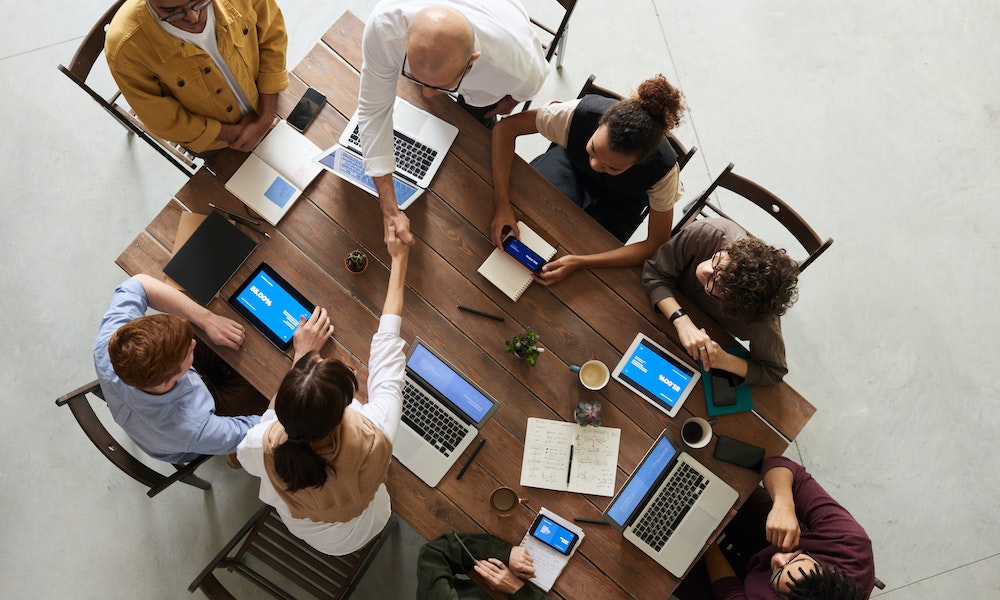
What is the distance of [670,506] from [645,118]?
128cm

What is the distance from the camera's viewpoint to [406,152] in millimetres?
2316

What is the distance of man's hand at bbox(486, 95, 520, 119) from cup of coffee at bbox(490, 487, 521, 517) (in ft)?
4.75

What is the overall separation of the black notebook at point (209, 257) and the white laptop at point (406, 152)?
40 cm

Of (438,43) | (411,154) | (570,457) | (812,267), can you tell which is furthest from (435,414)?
(812,267)

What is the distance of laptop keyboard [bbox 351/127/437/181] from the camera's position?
2.30m

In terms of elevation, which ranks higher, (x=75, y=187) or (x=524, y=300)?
(x=524, y=300)

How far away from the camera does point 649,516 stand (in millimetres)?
2117

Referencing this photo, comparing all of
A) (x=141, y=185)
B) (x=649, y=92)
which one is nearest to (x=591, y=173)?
(x=649, y=92)

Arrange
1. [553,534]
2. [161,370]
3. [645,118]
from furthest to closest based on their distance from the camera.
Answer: [553,534]
[645,118]
[161,370]

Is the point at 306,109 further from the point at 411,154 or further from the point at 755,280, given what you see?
the point at 755,280

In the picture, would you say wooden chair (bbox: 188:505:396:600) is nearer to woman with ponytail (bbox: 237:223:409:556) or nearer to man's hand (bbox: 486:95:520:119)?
woman with ponytail (bbox: 237:223:409:556)

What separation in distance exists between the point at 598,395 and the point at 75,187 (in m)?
2.80

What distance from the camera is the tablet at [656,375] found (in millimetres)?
2193

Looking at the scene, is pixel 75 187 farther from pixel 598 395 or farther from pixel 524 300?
pixel 598 395
